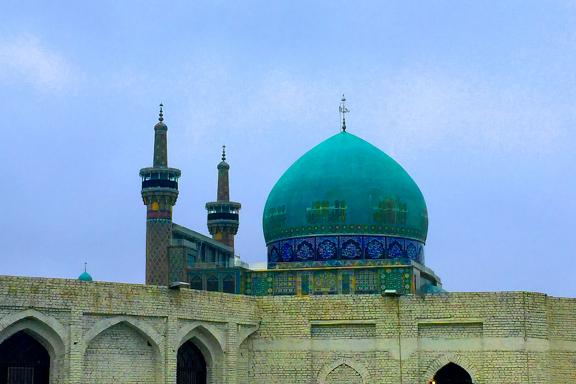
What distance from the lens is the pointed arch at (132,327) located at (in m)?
17.1

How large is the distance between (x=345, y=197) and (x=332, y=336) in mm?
4561

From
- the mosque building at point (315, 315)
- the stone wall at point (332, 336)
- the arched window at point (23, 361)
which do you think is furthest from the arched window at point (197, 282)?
the arched window at point (23, 361)

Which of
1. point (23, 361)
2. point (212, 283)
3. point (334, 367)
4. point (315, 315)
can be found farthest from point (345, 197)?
point (23, 361)

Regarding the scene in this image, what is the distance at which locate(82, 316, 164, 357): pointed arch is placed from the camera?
17072mm

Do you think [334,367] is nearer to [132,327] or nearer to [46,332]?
[132,327]

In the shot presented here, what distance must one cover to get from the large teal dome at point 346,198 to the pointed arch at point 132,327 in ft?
20.2

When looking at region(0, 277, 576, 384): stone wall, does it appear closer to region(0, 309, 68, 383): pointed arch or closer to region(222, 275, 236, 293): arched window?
region(0, 309, 68, 383): pointed arch

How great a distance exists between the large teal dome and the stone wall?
3.92 m

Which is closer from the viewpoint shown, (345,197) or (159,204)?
(345,197)

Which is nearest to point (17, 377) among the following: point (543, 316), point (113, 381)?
point (113, 381)

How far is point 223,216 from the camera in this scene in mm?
31234

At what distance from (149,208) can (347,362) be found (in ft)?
31.8

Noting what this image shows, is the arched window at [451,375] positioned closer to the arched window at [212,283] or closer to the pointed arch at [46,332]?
the arched window at [212,283]

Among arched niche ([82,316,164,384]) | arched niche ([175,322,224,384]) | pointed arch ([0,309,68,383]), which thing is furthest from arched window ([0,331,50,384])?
arched niche ([175,322,224,384])
